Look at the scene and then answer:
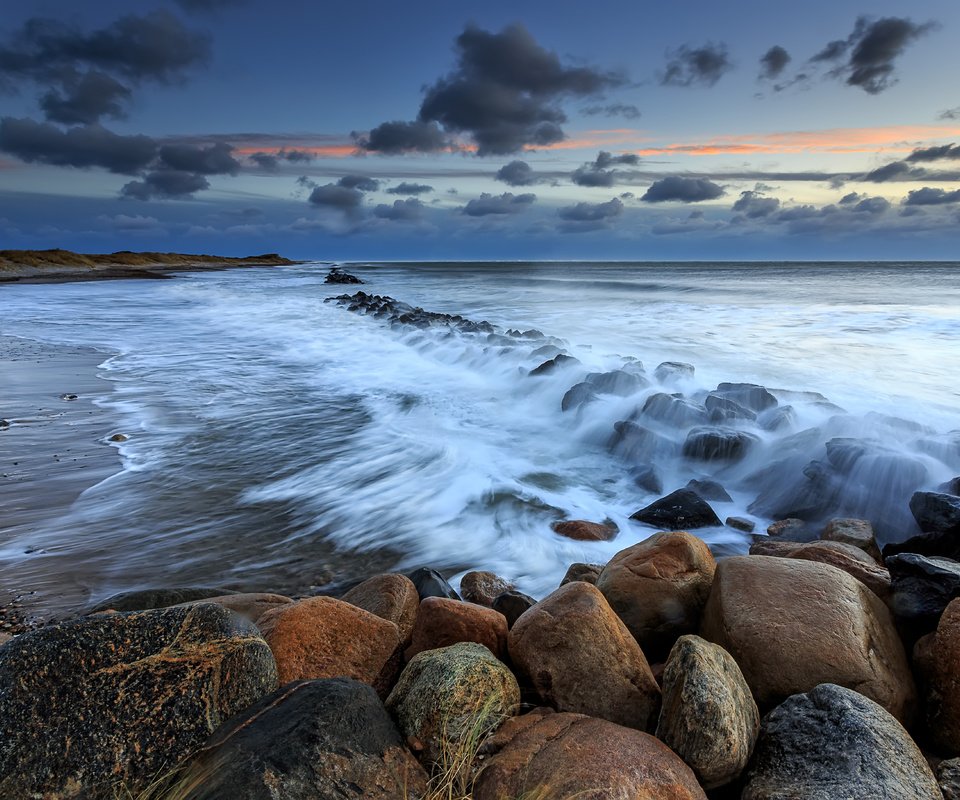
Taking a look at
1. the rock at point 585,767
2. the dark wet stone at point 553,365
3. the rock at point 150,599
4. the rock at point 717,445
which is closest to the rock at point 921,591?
the rock at point 585,767

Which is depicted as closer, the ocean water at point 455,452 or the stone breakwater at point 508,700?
the stone breakwater at point 508,700

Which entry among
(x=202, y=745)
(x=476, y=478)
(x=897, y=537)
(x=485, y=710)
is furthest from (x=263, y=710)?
(x=897, y=537)

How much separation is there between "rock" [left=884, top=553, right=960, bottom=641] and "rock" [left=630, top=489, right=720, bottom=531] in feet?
8.02

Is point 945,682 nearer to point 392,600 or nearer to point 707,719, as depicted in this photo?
point 707,719

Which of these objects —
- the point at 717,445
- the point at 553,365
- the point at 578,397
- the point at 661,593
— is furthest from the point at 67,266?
the point at 661,593

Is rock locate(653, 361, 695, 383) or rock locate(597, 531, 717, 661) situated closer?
rock locate(597, 531, 717, 661)

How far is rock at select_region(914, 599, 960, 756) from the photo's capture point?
2.50 meters

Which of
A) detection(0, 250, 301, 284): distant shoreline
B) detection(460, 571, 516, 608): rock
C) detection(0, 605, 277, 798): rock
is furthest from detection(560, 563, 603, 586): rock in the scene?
detection(0, 250, 301, 284): distant shoreline

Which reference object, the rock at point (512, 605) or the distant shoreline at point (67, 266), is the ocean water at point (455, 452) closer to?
the rock at point (512, 605)

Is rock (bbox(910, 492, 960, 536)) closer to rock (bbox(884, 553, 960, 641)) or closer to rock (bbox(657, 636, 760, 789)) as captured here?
rock (bbox(884, 553, 960, 641))

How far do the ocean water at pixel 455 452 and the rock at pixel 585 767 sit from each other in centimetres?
250

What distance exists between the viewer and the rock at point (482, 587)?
4195 mm

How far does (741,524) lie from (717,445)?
1.73 metres

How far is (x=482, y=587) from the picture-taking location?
14.1 feet
